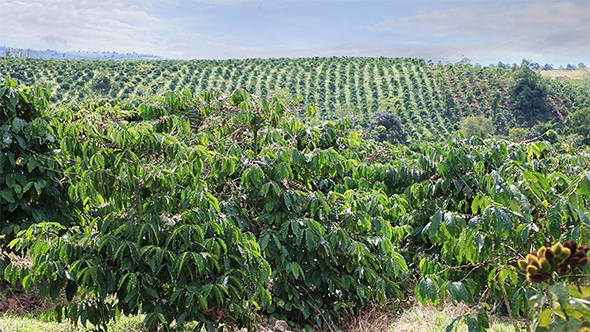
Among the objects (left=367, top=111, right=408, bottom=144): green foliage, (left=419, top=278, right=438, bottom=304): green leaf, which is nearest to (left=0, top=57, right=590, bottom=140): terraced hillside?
(left=367, top=111, right=408, bottom=144): green foliage

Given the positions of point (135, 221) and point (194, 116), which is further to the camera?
point (194, 116)

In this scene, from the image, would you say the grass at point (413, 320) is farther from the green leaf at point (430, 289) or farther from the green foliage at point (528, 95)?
the green foliage at point (528, 95)

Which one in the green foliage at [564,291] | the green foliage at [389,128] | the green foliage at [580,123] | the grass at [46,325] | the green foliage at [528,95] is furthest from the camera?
the green foliage at [528,95]

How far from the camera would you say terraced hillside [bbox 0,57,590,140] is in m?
44.3

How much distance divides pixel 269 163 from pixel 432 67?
206ft

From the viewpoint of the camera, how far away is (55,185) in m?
4.89

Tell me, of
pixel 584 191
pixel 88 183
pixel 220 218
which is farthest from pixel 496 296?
pixel 88 183

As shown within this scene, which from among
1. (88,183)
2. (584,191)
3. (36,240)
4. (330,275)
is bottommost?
(330,275)

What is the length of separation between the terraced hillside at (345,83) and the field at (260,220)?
118ft

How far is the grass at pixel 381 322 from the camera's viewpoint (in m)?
4.27

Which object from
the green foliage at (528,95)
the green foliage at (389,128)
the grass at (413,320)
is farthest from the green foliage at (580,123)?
the grass at (413,320)

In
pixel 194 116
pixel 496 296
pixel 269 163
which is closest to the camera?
pixel 496 296

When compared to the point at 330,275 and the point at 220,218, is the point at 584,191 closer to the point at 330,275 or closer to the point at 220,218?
the point at 220,218

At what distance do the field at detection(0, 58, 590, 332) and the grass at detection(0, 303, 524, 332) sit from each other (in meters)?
0.10
